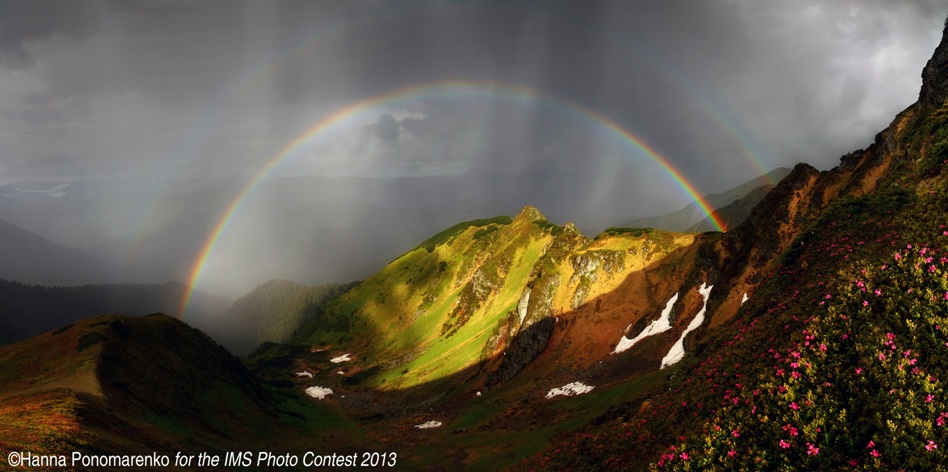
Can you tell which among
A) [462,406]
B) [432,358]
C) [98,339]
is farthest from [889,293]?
[432,358]

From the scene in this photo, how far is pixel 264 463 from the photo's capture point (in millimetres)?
57500

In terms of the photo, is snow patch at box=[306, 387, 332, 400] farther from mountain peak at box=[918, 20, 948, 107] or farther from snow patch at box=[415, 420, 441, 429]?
mountain peak at box=[918, 20, 948, 107]

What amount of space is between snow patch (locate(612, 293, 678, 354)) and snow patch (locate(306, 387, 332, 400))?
11150 cm

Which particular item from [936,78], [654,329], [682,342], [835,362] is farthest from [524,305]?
[835,362]

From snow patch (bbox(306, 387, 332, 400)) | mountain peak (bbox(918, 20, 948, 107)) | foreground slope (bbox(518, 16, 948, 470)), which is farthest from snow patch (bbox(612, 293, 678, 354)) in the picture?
snow patch (bbox(306, 387, 332, 400))

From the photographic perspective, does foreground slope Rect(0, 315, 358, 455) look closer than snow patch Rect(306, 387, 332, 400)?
Yes

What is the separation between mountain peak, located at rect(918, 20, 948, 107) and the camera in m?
37.7

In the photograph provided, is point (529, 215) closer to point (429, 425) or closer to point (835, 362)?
Answer: point (429, 425)

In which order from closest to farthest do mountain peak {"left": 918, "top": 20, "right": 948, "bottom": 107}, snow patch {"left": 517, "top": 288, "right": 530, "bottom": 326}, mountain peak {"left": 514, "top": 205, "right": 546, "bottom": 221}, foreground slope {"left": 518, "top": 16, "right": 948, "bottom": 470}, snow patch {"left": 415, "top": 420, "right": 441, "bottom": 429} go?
foreground slope {"left": 518, "top": 16, "right": 948, "bottom": 470}
mountain peak {"left": 918, "top": 20, "right": 948, "bottom": 107}
snow patch {"left": 415, "top": 420, "right": 441, "bottom": 429}
snow patch {"left": 517, "top": 288, "right": 530, "bottom": 326}
mountain peak {"left": 514, "top": 205, "right": 546, "bottom": 221}

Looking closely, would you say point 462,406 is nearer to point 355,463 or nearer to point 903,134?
point 355,463

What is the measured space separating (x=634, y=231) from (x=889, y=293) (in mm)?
87984

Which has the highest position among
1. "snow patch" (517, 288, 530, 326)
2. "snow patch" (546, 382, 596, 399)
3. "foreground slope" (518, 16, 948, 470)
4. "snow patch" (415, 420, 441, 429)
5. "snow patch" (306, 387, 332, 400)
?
"foreground slope" (518, 16, 948, 470)

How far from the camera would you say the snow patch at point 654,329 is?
68787mm

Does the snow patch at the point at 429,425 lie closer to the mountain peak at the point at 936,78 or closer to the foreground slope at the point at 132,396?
the foreground slope at the point at 132,396
